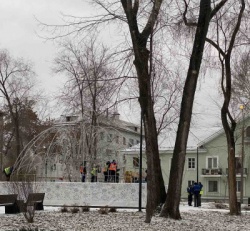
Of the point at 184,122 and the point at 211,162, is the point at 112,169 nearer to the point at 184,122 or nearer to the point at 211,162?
the point at 184,122

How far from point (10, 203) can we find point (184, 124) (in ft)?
23.0

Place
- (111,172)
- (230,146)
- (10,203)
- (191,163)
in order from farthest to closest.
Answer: (191,163) < (111,172) < (230,146) < (10,203)

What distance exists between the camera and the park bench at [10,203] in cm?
1873

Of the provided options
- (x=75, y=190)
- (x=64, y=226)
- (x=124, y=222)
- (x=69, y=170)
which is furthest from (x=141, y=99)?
(x=69, y=170)

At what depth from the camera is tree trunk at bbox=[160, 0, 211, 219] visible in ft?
55.5

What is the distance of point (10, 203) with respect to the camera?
62.1 ft

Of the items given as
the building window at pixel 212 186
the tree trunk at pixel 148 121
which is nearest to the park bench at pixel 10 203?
the tree trunk at pixel 148 121

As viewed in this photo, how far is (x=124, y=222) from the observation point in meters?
15.8

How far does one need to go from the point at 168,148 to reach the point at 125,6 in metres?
40.6

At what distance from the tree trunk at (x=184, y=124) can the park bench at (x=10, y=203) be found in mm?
5579

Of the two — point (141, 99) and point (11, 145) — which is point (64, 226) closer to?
point (141, 99)

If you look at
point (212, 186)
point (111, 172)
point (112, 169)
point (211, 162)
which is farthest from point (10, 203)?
point (212, 186)

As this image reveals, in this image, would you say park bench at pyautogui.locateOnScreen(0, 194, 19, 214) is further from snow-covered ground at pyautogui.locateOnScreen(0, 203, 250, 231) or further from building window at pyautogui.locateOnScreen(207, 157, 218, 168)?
building window at pyautogui.locateOnScreen(207, 157, 218, 168)

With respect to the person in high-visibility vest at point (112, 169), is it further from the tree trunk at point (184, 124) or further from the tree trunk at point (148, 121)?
the tree trunk at point (184, 124)
